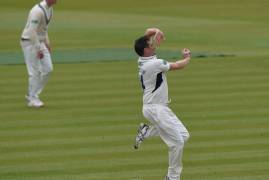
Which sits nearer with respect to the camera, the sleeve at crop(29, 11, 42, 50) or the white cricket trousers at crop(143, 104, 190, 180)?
the white cricket trousers at crop(143, 104, 190, 180)

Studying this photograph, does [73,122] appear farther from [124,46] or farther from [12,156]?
[124,46]

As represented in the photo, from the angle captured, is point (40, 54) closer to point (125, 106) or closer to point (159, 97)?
point (125, 106)

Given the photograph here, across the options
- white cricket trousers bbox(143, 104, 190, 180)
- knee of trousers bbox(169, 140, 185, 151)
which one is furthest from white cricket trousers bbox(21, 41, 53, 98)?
knee of trousers bbox(169, 140, 185, 151)

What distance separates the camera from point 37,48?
679 inches

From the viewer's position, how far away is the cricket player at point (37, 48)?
1717cm

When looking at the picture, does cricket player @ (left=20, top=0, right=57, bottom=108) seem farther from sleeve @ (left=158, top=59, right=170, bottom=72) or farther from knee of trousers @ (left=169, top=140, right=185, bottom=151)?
knee of trousers @ (left=169, top=140, right=185, bottom=151)

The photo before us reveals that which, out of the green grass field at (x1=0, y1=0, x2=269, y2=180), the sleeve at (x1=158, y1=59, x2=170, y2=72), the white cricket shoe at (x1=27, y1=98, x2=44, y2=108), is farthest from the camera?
the white cricket shoe at (x1=27, y1=98, x2=44, y2=108)

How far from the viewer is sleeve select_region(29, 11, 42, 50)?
17.1 meters

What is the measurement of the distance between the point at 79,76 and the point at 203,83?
2.98 metres

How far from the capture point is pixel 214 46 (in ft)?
85.7

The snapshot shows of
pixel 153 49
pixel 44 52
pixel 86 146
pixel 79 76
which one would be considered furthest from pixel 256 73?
pixel 153 49

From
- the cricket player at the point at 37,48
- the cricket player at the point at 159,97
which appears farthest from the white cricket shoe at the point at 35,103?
the cricket player at the point at 159,97

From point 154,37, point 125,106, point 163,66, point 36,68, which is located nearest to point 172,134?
point 163,66

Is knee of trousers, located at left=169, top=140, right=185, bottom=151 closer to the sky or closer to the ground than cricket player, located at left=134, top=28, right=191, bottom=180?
closer to the ground
